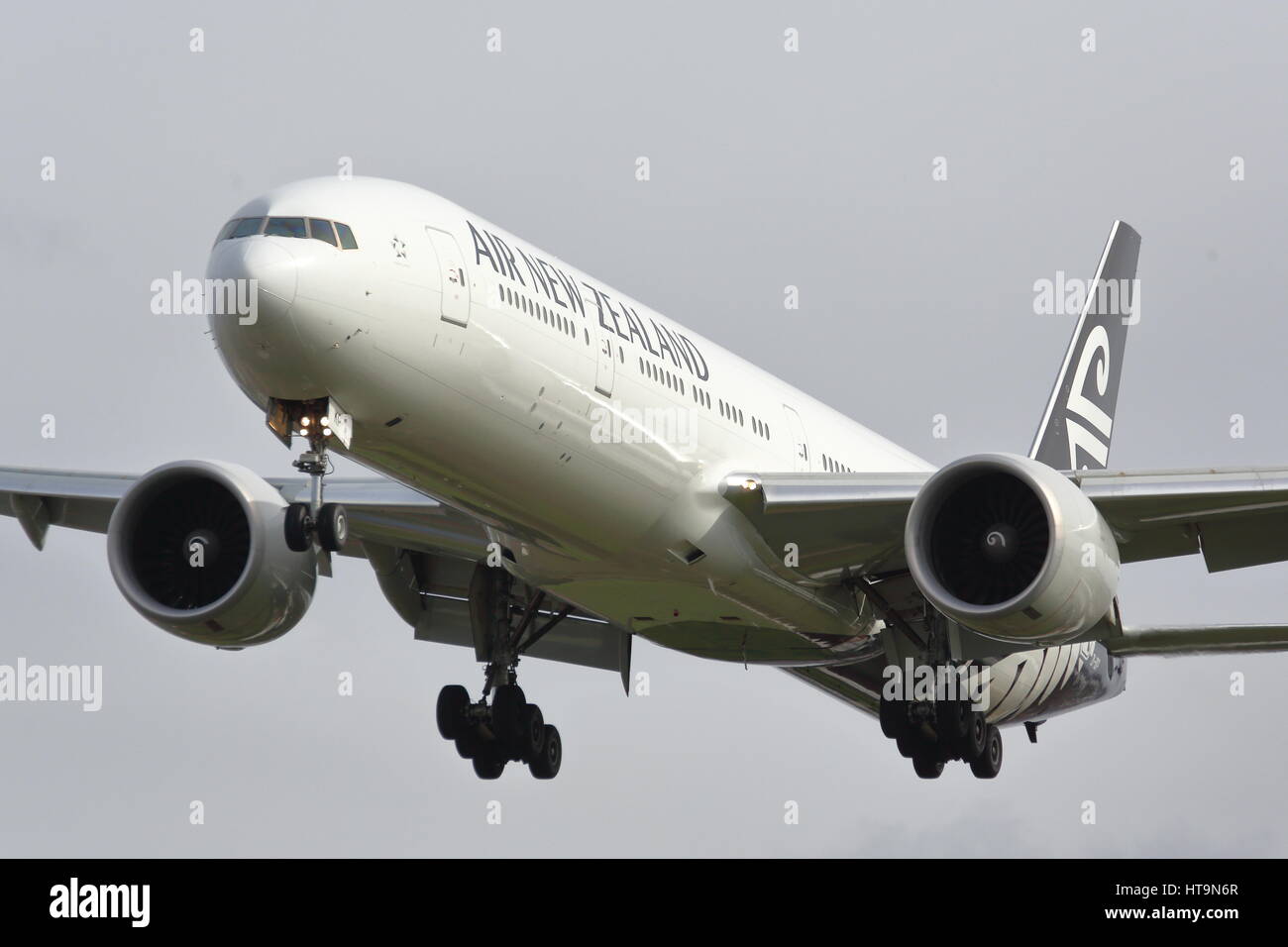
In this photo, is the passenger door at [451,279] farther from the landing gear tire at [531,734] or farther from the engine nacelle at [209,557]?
the landing gear tire at [531,734]

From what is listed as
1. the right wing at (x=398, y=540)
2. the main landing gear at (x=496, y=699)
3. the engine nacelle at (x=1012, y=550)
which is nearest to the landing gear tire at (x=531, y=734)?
the main landing gear at (x=496, y=699)

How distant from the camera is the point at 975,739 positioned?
84.9 feet

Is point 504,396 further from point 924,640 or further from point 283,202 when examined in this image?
point 924,640

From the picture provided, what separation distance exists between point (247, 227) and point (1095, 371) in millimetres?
20311

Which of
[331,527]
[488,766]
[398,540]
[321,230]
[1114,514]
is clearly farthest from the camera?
[488,766]

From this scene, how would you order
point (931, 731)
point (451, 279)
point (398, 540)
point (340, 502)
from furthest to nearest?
point (931, 731) < point (398, 540) < point (340, 502) < point (451, 279)

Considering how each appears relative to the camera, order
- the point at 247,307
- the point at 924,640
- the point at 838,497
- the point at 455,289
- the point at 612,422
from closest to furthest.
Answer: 1. the point at 247,307
2. the point at 455,289
3. the point at 612,422
4. the point at 838,497
5. the point at 924,640

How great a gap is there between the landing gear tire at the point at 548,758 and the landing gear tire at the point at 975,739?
559 cm

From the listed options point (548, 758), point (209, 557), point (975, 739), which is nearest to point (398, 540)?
point (209, 557)

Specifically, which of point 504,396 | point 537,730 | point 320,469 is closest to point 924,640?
point 537,730

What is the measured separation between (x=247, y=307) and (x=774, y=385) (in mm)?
9728

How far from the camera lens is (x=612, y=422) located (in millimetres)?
20500

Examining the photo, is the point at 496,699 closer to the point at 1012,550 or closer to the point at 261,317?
the point at 1012,550

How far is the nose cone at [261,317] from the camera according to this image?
17.1 meters
